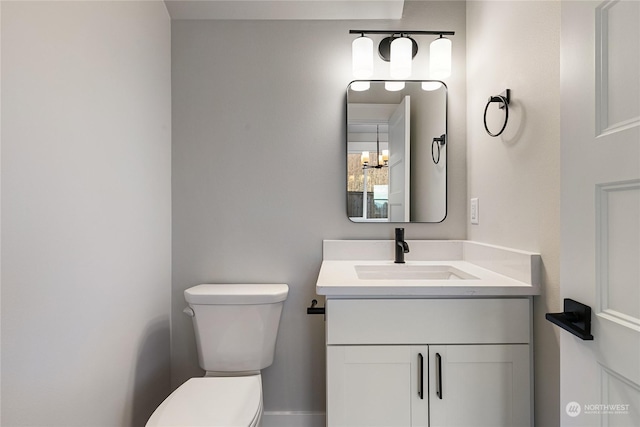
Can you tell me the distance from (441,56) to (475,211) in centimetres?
78

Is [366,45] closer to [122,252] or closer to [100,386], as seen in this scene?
[122,252]

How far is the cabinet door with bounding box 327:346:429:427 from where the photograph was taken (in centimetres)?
111

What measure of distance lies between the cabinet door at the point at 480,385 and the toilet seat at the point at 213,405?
0.65 metres

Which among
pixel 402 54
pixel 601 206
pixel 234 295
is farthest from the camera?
pixel 402 54

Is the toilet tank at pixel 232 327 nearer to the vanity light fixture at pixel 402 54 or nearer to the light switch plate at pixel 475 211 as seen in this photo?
the light switch plate at pixel 475 211

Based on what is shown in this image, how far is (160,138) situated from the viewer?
5.22 ft

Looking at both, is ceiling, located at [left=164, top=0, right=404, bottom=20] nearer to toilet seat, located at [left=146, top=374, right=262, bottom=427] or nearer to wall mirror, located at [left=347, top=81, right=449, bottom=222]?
wall mirror, located at [left=347, top=81, right=449, bottom=222]

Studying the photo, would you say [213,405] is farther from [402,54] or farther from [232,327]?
[402,54]

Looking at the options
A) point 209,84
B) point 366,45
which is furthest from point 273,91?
point 366,45

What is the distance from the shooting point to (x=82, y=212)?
1065mm

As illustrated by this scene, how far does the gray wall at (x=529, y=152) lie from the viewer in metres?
1.01

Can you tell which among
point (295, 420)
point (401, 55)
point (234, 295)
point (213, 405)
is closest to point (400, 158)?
point (401, 55)

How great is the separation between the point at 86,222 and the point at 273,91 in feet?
3.45

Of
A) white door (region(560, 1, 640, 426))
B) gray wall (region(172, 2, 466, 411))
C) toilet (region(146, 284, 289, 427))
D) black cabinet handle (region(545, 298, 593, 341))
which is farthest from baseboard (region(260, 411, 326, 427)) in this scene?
black cabinet handle (region(545, 298, 593, 341))
